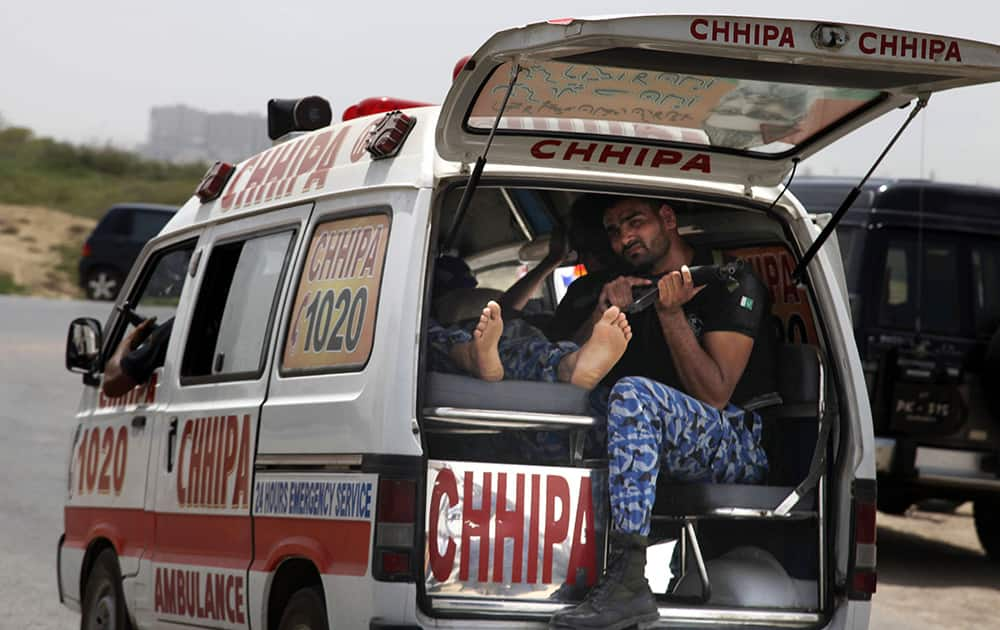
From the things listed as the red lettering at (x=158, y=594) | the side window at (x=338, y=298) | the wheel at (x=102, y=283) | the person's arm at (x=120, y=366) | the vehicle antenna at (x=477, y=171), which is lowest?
the red lettering at (x=158, y=594)

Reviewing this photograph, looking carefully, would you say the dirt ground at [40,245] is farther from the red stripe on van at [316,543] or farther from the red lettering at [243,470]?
the red stripe on van at [316,543]

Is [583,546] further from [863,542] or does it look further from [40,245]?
[40,245]

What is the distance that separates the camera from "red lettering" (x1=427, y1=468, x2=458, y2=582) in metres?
4.86

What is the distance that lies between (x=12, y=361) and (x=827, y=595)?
15.4 m

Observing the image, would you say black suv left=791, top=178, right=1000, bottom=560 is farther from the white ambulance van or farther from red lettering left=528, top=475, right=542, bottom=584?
red lettering left=528, top=475, right=542, bottom=584

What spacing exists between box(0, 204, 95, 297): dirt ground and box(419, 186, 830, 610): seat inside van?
37.6 m

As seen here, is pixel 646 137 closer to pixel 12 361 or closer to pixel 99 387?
pixel 99 387

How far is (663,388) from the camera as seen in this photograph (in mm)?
5398

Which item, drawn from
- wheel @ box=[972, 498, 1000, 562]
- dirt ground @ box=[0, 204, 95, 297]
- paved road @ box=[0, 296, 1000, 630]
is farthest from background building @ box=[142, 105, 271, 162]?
wheel @ box=[972, 498, 1000, 562]

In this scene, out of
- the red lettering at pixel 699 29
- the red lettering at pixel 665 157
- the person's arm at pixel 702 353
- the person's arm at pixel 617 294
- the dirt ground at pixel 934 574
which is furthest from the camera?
the dirt ground at pixel 934 574

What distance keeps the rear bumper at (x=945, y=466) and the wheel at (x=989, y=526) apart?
58.5 inches

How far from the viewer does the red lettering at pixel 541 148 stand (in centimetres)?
526

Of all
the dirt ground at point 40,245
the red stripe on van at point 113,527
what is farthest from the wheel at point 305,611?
the dirt ground at point 40,245

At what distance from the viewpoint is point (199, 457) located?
5.97 metres
